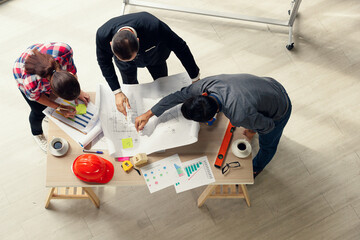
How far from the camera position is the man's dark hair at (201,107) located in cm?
148

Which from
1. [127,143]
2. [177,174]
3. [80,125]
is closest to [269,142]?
[177,174]

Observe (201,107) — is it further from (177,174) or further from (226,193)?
(226,193)

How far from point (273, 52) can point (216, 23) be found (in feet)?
1.94

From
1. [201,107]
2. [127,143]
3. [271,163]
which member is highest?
[201,107]

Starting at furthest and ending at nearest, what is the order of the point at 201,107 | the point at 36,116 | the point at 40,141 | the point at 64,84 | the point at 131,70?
the point at 40,141
the point at 36,116
the point at 131,70
the point at 64,84
the point at 201,107

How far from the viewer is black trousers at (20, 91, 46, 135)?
6.67 ft

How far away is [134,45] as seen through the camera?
1563 mm

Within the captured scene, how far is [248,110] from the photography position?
152 cm

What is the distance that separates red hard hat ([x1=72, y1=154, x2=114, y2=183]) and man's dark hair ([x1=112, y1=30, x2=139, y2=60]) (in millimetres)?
564

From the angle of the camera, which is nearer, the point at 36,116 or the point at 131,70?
the point at 131,70

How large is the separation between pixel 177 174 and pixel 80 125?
621 millimetres

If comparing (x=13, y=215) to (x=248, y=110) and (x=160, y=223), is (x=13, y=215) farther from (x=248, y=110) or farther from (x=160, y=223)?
(x=248, y=110)

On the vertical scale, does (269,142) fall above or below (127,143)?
below

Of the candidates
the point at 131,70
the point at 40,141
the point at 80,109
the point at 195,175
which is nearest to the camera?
the point at 195,175
